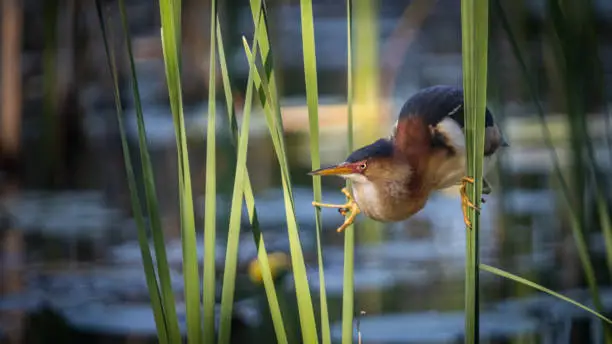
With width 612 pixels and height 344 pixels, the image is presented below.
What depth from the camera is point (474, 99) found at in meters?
0.55

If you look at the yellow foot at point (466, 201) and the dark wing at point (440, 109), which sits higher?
the dark wing at point (440, 109)

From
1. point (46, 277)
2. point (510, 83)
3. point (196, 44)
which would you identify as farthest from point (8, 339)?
point (510, 83)

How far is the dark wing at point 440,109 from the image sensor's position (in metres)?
0.71

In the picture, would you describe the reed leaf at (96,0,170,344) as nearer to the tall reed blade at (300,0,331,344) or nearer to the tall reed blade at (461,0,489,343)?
the tall reed blade at (300,0,331,344)

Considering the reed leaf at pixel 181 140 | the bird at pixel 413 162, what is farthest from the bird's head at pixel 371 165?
the reed leaf at pixel 181 140

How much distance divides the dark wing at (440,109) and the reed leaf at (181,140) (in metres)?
0.20

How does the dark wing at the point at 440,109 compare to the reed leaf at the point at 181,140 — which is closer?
the reed leaf at the point at 181,140

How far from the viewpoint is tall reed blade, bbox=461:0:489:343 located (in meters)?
0.55

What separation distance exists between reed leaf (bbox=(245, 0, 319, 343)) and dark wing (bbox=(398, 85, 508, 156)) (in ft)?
0.48

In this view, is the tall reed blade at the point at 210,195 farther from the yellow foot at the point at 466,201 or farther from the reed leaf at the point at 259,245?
the yellow foot at the point at 466,201

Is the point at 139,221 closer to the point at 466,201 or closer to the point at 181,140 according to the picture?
the point at 181,140

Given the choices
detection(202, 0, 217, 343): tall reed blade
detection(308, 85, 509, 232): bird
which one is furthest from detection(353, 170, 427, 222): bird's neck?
detection(202, 0, 217, 343): tall reed blade

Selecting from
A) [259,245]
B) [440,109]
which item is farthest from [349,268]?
[440,109]

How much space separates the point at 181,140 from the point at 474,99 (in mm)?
208
